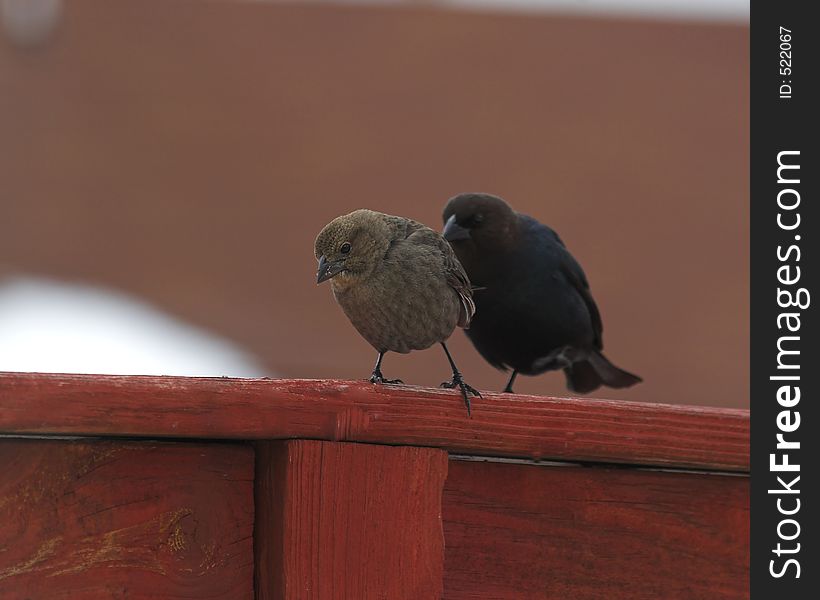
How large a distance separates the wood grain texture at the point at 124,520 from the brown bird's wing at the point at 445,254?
1162 mm

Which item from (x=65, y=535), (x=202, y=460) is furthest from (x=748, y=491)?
(x=65, y=535)

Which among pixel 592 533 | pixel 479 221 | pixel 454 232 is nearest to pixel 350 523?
pixel 592 533

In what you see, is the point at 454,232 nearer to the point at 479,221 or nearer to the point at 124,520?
the point at 479,221

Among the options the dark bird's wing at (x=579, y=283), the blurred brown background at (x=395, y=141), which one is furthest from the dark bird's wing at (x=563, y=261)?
the blurred brown background at (x=395, y=141)

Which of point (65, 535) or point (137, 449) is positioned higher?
point (137, 449)

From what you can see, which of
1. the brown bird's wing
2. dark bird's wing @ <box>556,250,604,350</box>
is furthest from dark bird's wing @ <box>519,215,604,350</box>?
the brown bird's wing

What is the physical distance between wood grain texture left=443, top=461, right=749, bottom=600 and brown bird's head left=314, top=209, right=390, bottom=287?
899 millimetres

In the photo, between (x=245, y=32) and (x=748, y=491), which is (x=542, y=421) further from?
(x=245, y=32)

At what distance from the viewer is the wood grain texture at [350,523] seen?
1714 millimetres

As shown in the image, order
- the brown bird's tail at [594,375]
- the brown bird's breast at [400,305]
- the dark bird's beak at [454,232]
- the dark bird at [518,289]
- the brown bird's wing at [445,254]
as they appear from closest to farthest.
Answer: the brown bird's breast at [400,305]
the brown bird's wing at [445,254]
the dark bird's beak at [454,232]
the dark bird at [518,289]
the brown bird's tail at [594,375]

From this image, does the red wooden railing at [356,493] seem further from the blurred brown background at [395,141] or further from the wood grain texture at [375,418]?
the blurred brown background at [395,141]

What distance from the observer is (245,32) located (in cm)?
719

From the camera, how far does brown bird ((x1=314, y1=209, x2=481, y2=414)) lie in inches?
107

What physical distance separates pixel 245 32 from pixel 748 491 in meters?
5.62
